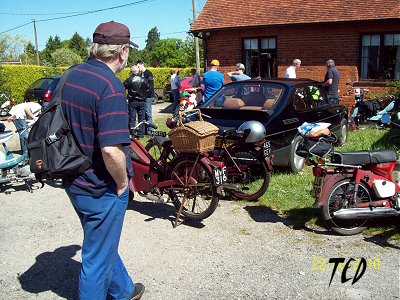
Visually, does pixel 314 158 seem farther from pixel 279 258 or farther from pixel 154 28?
pixel 154 28

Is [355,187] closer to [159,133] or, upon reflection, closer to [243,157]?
[243,157]

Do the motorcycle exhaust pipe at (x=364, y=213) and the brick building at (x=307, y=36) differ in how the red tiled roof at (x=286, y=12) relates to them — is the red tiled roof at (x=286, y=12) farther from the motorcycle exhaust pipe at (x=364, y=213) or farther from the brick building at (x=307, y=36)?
the motorcycle exhaust pipe at (x=364, y=213)

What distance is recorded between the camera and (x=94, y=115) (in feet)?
8.35

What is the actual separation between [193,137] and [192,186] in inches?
25.1

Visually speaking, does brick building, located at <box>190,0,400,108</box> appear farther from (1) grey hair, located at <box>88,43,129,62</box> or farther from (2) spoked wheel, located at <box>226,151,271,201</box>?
(1) grey hair, located at <box>88,43,129,62</box>

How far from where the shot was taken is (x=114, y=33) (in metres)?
2.63

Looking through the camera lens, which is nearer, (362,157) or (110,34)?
(110,34)

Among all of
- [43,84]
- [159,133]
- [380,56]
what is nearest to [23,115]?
[159,133]

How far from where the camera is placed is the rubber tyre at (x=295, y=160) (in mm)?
6620

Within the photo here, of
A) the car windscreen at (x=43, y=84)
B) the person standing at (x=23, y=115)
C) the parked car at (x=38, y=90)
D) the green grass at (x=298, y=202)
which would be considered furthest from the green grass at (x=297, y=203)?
the car windscreen at (x=43, y=84)

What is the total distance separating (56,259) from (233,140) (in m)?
2.66

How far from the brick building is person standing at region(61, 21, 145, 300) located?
12.6 metres

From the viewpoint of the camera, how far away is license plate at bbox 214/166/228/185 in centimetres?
494

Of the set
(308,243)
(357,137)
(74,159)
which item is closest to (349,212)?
(308,243)
